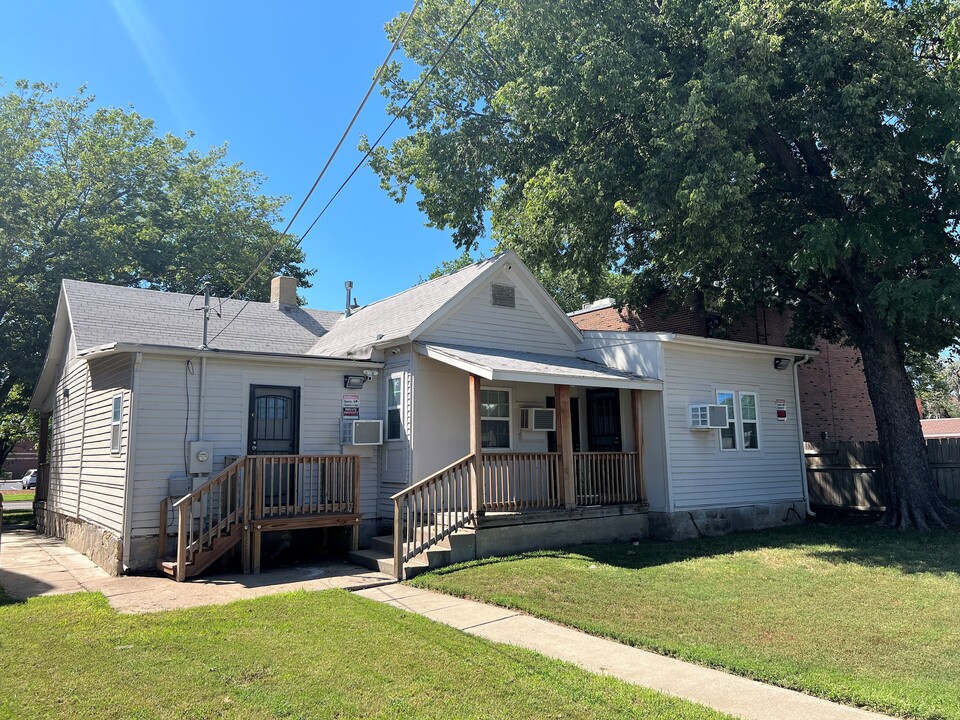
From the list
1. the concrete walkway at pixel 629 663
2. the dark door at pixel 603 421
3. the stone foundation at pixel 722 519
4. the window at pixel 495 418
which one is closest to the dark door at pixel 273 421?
the window at pixel 495 418

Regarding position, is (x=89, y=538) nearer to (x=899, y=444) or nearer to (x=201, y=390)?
(x=201, y=390)

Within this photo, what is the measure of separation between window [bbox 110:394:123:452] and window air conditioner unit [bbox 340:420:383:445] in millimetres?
3595

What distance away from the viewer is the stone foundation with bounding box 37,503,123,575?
33.1 ft

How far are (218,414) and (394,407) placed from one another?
9.86 feet

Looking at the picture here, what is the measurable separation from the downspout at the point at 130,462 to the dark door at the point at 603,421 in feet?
27.5

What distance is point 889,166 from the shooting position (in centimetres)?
1084

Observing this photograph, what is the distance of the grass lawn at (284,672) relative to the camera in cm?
458

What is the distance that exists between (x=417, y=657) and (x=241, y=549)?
5635 millimetres

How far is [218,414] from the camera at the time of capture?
35.3ft

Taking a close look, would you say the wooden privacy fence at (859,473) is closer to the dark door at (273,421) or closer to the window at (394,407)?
the window at (394,407)

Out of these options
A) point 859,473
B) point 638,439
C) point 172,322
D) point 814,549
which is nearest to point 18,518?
point 172,322

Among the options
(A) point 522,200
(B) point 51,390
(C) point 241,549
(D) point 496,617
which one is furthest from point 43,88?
(D) point 496,617

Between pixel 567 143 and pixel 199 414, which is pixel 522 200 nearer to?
pixel 567 143

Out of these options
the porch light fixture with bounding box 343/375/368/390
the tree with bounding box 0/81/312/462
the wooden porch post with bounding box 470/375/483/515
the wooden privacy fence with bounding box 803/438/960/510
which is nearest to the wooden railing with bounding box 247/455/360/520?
the porch light fixture with bounding box 343/375/368/390
